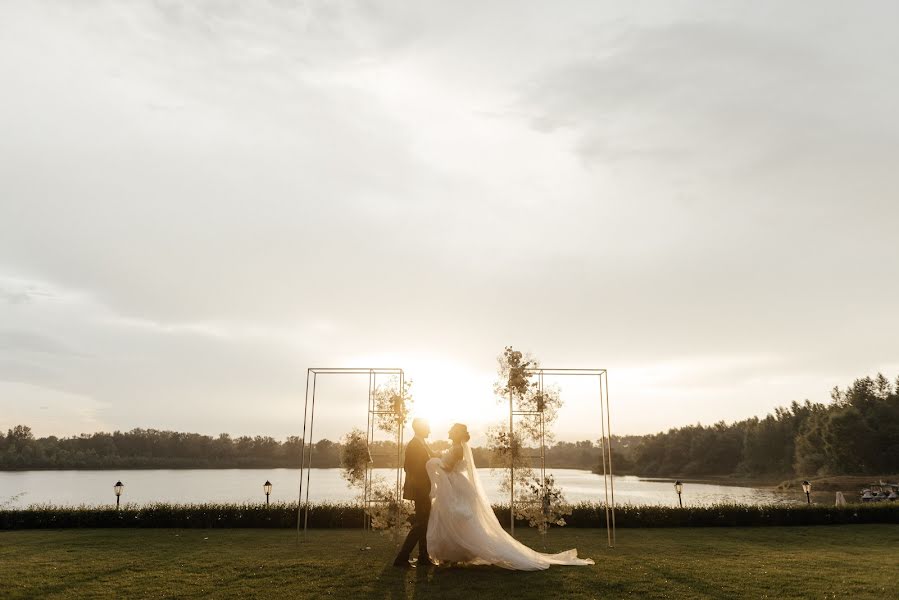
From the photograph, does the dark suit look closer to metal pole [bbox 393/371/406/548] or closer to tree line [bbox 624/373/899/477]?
metal pole [bbox 393/371/406/548]

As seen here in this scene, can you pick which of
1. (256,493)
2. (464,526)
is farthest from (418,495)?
(256,493)

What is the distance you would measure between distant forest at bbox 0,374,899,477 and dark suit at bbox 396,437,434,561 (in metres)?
39.3

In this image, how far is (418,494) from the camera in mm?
9594

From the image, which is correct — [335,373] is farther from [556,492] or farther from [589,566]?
[589,566]

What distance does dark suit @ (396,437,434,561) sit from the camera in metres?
9.46

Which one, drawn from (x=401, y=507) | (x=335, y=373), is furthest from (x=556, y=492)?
(x=335, y=373)

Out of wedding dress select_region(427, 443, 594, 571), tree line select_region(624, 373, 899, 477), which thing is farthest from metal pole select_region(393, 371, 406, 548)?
tree line select_region(624, 373, 899, 477)

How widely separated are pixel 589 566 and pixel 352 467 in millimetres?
5764

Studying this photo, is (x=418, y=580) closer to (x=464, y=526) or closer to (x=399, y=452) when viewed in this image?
(x=464, y=526)

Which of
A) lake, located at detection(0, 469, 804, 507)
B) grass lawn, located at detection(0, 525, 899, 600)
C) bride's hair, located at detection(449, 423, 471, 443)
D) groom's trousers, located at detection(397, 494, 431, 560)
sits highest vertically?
bride's hair, located at detection(449, 423, 471, 443)

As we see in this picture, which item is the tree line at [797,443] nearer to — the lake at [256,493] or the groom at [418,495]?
the lake at [256,493]

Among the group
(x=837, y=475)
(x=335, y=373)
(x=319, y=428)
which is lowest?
(x=837, y=475)

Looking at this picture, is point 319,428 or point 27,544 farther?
point 319,428

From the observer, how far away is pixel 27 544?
12766 mm
